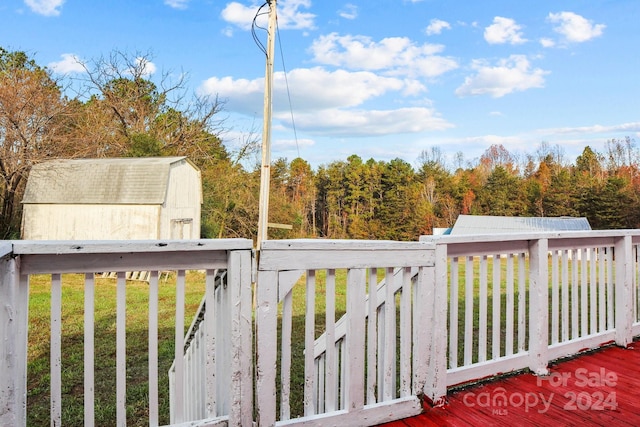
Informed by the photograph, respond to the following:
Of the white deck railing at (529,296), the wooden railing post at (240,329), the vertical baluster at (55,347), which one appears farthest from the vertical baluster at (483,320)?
the vertical baluster at (55,347)

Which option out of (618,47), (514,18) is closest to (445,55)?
(514,18)

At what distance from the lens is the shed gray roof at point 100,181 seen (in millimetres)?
12805

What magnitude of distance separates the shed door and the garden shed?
3cm

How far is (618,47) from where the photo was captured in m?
16.4

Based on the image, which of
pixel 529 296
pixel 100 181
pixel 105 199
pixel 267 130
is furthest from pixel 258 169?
pixel 529 296

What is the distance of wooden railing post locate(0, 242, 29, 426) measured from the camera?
119cm

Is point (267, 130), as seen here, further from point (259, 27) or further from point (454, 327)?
point (454, 327)

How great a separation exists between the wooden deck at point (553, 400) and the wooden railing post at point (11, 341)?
1.39 m

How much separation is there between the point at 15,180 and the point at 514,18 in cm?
2116

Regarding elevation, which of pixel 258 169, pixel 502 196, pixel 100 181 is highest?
pixel 258 169

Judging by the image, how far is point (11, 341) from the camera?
47.5 inches

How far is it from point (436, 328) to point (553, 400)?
750 mm

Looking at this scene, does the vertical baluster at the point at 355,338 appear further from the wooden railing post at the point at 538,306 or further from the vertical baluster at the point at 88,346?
the wooden railing post at the point at 538,306

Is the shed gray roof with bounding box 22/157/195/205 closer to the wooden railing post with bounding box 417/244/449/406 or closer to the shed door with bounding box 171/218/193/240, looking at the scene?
the shed door with bounding box 171/218/193/240
